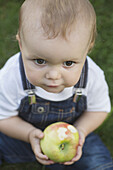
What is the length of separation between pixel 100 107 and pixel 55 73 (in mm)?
674

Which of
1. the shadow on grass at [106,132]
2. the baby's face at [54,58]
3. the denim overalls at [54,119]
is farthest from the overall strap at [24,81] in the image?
the shadow on grass at [106,132]

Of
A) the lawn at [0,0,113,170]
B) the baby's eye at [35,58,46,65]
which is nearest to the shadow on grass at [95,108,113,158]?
the lawn at [0,0,113,170]

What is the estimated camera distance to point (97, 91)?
169cm

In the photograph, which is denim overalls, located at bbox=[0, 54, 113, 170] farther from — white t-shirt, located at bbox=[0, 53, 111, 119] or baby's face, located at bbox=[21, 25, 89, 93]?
baby's face, located at bbox=[21, 25, 89, 93]

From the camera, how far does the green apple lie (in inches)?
53.6

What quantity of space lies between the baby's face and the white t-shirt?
0.27 meters

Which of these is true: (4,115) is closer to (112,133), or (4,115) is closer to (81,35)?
(81,35)

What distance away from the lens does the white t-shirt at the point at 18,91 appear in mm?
1540

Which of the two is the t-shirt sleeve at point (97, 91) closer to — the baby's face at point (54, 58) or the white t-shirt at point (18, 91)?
the white t-shirt at point (18, 91)

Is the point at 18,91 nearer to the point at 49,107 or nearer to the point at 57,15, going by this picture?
the point at 49,107

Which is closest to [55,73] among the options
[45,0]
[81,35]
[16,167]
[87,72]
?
[81,35]

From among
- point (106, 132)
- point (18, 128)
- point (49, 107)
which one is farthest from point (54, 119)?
point (106, 132)

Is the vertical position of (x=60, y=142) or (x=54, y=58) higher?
(x=54, y=58)

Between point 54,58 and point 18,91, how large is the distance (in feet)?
1.58
